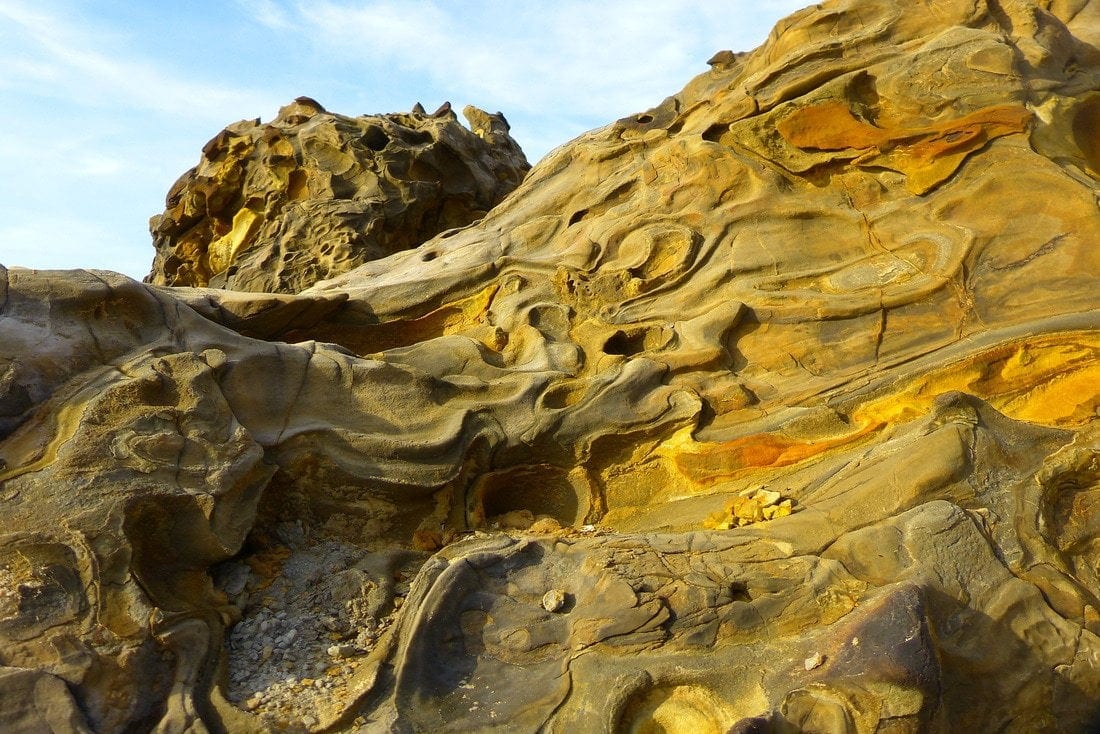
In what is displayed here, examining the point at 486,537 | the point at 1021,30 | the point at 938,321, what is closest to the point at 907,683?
the point at 486,537

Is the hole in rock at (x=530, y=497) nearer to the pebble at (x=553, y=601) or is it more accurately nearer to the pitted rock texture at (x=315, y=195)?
the pebble at (x=553, y=601)

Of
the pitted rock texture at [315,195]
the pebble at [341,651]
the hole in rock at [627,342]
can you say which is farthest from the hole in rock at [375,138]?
the pebble at [341,651]

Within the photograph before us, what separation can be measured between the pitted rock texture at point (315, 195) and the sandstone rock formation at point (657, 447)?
2.44 meters

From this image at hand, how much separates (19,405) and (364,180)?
543 cm

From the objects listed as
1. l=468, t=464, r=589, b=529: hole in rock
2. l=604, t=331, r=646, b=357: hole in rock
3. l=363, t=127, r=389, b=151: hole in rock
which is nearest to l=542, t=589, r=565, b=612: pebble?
l=468, t=464, r=589, b=529: hole in rock

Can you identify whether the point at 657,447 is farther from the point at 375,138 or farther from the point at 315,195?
the point at 375,138

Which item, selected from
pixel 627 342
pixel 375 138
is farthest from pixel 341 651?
pixel 375 138

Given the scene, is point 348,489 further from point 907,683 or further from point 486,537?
point 907,683

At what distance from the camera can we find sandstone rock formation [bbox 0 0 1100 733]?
9.68 feet

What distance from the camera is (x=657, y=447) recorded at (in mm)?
4383

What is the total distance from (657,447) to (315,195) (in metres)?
5.24

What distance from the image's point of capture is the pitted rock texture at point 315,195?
8047 mm

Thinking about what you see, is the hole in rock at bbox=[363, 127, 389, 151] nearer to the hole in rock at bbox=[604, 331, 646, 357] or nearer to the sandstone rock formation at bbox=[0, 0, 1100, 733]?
the sandstone rock formation at bbox=[0, 0, 1100, 733]

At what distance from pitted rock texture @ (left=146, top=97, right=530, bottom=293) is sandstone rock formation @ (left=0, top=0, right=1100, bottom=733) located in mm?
2437
